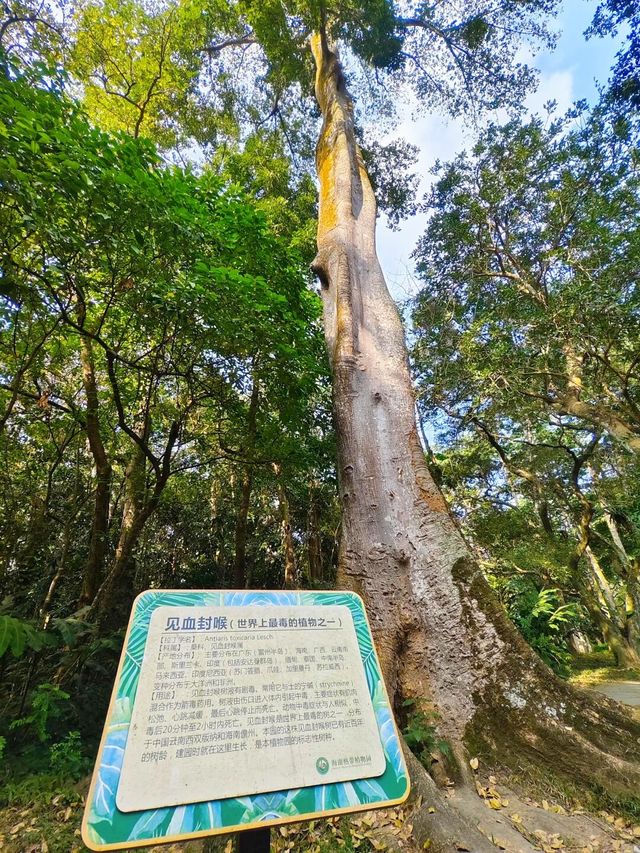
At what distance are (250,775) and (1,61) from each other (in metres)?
4.76

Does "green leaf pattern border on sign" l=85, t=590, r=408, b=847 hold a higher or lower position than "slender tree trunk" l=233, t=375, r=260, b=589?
lower

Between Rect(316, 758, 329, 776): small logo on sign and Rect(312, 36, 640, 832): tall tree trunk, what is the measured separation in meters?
0.92

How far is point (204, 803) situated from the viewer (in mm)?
1183

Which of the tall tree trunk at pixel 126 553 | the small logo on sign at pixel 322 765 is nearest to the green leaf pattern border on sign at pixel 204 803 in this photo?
the small logo on sign at pixel 322 765

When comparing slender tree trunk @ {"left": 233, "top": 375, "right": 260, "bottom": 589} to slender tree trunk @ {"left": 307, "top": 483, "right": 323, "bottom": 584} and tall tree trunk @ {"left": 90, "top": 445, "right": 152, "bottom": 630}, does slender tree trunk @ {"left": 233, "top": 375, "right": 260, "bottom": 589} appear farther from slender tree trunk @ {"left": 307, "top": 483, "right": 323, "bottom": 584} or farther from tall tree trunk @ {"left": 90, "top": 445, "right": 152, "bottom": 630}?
slender tree trunk @ {"left": 307, "top": 483, "right": 323, "bottom": 584}

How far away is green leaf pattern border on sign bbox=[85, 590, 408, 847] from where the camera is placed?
109 cm

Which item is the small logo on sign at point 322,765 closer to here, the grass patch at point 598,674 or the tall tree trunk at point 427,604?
the tall tree trunk at point 427,604

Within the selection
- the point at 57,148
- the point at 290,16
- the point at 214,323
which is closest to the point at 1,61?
the point at 57,148

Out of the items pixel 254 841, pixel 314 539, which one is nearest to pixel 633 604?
pixel 314 539

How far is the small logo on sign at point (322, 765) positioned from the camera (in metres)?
1.34

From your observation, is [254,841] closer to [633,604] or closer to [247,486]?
[247,486]

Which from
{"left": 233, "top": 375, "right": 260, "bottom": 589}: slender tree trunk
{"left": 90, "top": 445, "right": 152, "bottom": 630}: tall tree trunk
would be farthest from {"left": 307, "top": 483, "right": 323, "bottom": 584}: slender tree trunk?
{"left": 90, "top": 445, "right": 152, "bottom": 630}: tall tree trunk

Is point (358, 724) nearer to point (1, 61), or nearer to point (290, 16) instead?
point (1, 61)

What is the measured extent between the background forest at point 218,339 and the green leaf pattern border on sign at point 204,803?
1.13 meters
